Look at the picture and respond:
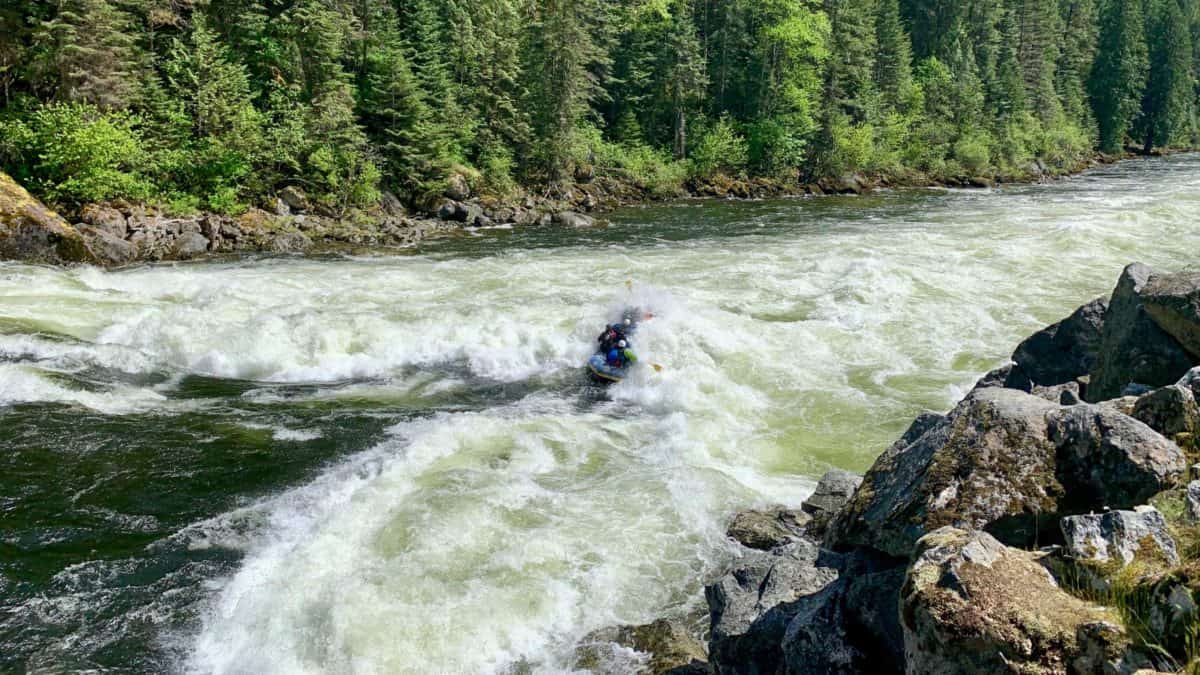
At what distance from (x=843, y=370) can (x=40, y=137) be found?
2451 centimetres

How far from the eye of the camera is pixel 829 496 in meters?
7.59

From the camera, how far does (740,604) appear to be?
498cm

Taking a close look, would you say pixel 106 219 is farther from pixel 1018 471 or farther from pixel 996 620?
pixel 996 620

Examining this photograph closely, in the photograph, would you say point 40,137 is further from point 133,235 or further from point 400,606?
point 400,606

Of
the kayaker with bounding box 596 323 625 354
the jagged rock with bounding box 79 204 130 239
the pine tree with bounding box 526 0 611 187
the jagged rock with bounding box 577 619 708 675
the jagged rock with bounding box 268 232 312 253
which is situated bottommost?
the jagged rock with bounding box 577 619 708 675

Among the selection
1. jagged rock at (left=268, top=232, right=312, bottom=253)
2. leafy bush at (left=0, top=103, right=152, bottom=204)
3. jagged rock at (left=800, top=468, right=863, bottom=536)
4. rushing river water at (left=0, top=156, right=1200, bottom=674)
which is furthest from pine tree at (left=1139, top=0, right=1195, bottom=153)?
leafy bush at (left=0, top=103, right=152, bottom=204)

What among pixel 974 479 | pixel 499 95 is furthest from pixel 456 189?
pixel 974 479

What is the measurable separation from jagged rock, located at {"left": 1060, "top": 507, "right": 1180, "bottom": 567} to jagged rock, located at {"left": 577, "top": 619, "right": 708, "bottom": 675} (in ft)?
9.46

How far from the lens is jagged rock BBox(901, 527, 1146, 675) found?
9.33ft

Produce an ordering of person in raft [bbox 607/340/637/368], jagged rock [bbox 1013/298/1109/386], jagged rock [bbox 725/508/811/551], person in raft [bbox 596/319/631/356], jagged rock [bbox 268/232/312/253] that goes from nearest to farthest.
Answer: jagged rock [bbox 725/508/811/551] < jagged rock [bbox 1013/298/1109/386] < person in raft [bbox 607/340/637/368] < person in raft [bbox 596/319/631/356] < jagged rock [bbox 268/232/312/253]

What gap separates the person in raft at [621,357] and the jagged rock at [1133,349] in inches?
257

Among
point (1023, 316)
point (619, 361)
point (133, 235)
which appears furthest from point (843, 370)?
point (133, 235)

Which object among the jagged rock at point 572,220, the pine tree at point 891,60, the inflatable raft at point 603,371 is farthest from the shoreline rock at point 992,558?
the pine tree at point 891,60

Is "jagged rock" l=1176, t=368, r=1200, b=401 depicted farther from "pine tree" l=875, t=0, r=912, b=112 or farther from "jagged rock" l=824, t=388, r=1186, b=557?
"pine tree" l=875, t=0, r=912, b=112
